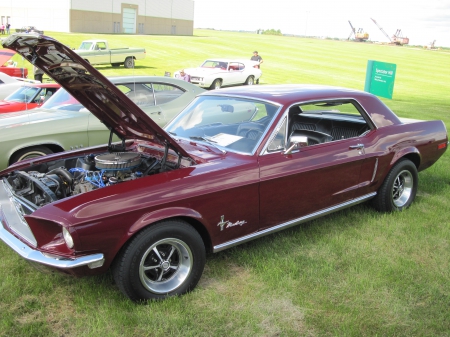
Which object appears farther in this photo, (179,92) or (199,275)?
(179,92)

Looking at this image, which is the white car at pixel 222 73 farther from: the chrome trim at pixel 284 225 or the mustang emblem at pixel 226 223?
the mustang emblem at pixel 226 223

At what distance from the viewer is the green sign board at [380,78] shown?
56.4 feet

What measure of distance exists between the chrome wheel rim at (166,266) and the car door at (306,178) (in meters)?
0.80

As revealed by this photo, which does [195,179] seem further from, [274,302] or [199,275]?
[274,302]

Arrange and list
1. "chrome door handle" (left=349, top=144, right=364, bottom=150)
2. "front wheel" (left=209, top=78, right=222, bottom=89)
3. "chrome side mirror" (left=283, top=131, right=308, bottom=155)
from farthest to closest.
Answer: "front wheel" (left=209, top=78, right=222, bottom=89) → "chrome door handle" (left=349, top=144, right=364, bottom=150) → "chrome side mirror" (left=283, top=131, right=308, bottom=155)

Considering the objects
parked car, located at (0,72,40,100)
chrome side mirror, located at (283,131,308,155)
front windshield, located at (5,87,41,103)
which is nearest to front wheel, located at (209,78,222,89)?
parked car, located at (0,72,40,100)

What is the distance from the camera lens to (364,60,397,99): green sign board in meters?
17.2

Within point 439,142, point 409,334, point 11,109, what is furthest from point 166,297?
point 11,109

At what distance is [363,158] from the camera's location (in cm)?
443

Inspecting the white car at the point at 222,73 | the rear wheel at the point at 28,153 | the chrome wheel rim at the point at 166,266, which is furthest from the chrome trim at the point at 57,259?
the white car at the point at 222,73

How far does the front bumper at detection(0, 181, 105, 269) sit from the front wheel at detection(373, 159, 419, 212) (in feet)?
10.6

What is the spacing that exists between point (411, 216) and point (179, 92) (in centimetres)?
415

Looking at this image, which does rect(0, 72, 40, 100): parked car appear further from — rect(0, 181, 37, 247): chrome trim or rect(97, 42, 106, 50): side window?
rect(97, 42, 106, 50): side window

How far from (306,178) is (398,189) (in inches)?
69.6
